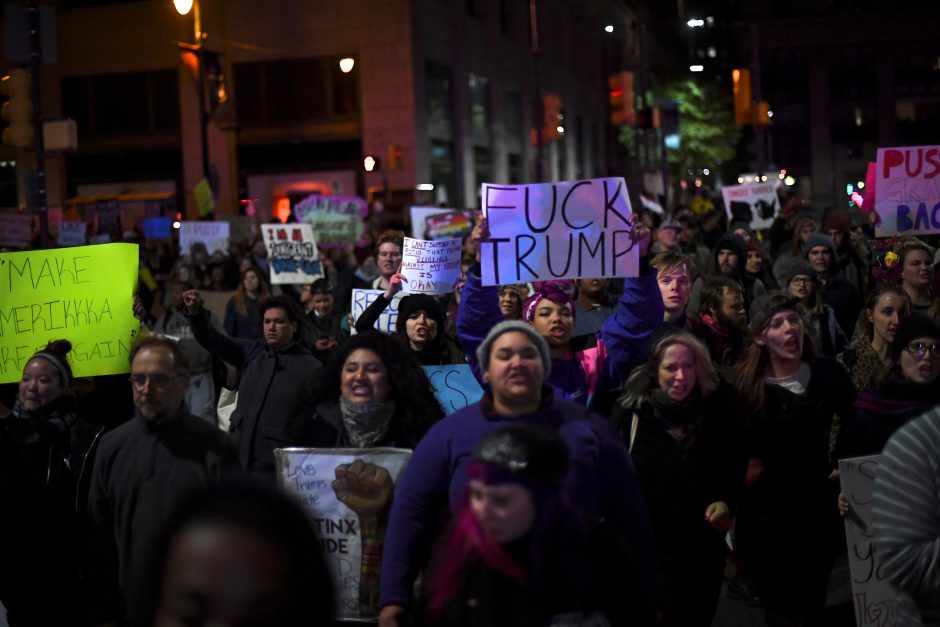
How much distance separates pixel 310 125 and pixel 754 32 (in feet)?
43.1

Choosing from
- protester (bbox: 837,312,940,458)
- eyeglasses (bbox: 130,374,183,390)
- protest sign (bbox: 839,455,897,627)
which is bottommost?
protest sign (bbox: 839,455,897,627)

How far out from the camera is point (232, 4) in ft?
127

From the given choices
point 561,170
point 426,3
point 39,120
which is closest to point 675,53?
Answer: point 561,170

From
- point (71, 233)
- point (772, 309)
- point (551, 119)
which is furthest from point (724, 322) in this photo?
point (551, 119)

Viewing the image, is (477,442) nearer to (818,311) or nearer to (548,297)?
(548,297)

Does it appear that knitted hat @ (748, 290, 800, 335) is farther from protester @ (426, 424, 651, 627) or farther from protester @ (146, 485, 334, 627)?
protester @ (146, 485, 334, 627)

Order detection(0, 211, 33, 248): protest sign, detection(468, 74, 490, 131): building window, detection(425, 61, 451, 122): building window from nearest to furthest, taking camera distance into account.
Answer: detection(0, 211, 33, 248): protest sign, detection(425, 61, 451, 122): building window, detection(468, 74, 490, 131): building window

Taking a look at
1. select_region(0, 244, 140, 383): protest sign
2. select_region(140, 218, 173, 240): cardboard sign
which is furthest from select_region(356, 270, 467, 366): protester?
select_region(140, 218, 173, 240): cardboard sign

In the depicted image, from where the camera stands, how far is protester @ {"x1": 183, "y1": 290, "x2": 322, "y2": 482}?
6895 millimetres

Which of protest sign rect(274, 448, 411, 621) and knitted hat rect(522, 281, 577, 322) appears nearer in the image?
protest sign rect(274, 448, 411, 621)

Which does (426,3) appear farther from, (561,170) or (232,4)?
(561,170)

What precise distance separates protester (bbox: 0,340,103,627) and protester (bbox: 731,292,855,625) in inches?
118

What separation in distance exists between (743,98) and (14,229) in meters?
20.6

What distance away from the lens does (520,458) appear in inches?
122
